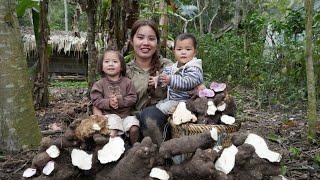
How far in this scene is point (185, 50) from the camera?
9.98 feet

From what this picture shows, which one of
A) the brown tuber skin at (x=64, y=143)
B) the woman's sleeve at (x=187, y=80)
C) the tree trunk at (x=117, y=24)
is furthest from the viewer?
the tree trunk at (x=117, y=24)

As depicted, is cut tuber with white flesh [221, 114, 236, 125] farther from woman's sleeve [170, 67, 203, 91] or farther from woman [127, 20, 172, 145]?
woman [127, 20, 172, 145]

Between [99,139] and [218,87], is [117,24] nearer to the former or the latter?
[218,87]

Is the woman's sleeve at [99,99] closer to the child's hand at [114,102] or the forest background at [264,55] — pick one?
the child's hand at [114,102]

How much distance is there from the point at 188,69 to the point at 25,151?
1628 mm

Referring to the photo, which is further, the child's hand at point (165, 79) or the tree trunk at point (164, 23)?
the tree trunk at point (164, 23)

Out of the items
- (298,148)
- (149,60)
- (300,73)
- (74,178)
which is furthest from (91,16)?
(300,73)

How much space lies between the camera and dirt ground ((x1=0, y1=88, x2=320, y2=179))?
10.5ft

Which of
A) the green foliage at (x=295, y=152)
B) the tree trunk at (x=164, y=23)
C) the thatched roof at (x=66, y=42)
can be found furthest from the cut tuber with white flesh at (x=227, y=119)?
the thatched roof at (x=66, y=42)

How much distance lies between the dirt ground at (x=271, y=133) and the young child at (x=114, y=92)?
69 centimetres

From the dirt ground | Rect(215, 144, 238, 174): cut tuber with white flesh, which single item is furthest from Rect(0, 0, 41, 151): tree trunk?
Rect(215, 144, 238, 174): cut tuber with white flesh

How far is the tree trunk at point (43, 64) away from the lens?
5691 millimetres

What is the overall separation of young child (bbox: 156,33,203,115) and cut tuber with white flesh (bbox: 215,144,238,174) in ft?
2.19

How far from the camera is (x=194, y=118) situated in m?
2.73
